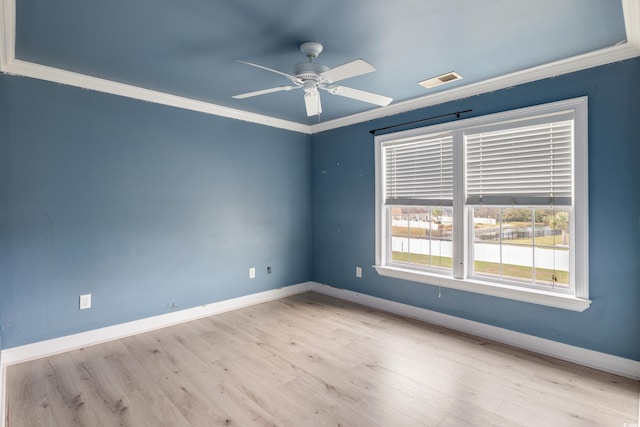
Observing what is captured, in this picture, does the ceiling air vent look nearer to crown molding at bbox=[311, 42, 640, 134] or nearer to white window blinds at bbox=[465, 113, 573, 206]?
crown molding at bbox=[311, 42, 640, 134]

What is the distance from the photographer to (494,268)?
3.29m

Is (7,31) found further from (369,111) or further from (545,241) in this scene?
(545,241)

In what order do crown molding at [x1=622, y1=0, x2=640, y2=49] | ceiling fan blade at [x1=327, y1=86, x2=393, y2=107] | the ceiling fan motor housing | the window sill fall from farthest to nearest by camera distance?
the window sill → ceiling fan blade at [x1=327, y1=86, x2=393, y2=107] → the ceiling fan motor housing → crown molding at [x1=622, y1=0, x2=640, y2=49]

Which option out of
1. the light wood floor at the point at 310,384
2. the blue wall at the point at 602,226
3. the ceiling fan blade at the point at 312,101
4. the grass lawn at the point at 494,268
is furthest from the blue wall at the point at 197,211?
the ceiling fan blade at the point at 312,101

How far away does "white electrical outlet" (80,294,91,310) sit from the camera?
3014 mm

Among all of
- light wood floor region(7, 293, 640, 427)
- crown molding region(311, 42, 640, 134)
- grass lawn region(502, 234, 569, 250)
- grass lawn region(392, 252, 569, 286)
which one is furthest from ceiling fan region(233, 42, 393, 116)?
light wood floor region(7, 293, 640, 427)

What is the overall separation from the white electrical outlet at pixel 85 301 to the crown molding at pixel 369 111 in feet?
6.40

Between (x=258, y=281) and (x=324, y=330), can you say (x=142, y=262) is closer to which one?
(x=258, y=281)

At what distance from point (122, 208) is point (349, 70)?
2601 millimetres

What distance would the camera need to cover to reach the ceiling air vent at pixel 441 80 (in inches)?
117

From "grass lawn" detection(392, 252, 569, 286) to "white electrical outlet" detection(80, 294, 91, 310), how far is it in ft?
10.8

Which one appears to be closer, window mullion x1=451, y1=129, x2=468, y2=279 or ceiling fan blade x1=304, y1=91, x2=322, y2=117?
ceiling fan blade x1=304, y1=91, x2=322, y2=117

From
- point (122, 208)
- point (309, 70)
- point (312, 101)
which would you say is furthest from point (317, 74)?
point (122, 208)

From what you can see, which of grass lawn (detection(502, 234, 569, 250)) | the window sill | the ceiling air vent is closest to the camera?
the window sill
